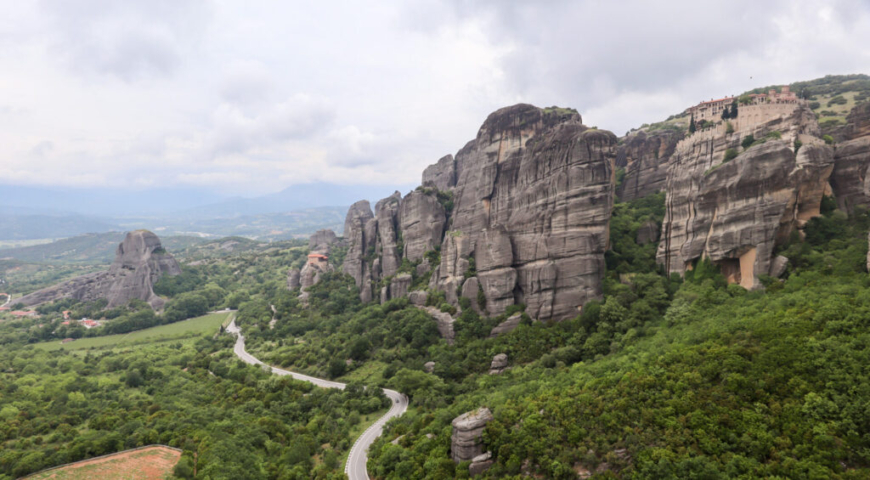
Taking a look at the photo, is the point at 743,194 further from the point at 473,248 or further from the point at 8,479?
the point at 8,479

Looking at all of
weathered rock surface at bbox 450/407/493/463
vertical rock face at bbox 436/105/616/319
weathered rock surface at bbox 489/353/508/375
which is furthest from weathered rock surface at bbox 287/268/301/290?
weathered rock surface at bbox 450/407/493/463

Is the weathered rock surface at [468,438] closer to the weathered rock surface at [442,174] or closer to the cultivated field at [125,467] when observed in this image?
the cultivated field at [125,467]

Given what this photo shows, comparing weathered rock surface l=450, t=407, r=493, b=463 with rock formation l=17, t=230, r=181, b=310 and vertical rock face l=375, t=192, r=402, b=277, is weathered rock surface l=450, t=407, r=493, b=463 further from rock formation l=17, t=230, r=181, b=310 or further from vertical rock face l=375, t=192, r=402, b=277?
rock formation l=17, t=230, r=181, b=310

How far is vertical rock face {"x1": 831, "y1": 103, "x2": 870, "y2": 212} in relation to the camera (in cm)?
3650

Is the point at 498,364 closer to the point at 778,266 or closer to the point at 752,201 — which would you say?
the point at 778,266

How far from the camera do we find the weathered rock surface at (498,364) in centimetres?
4128

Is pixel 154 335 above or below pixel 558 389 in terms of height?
below

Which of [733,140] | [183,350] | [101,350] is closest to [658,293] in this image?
[733,140]

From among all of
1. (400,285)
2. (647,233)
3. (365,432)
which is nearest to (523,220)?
(647,233)

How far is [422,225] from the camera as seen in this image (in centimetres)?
6612

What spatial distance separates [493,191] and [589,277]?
20351 mm

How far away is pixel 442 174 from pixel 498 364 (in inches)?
2358

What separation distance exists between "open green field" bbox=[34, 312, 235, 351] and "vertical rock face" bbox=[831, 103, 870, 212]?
9739cm

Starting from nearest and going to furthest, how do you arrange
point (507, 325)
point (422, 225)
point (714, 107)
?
1. point (507, 325)
2. point (714, 107)
3. point (422, 225)
